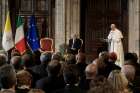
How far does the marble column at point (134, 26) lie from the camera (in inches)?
Answer: 625

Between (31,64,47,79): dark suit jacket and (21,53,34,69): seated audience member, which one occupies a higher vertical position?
(21,53,34,69): seated audience member

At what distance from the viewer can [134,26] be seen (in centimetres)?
1609

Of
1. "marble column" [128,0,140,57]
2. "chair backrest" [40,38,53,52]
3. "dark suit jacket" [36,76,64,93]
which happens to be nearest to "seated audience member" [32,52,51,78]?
"dark suit jacket" [36,76,64,93]

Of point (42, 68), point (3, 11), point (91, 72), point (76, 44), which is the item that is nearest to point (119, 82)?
point (91, 72)

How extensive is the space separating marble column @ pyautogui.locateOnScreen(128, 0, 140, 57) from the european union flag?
337cm

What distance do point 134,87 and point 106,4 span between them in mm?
11981

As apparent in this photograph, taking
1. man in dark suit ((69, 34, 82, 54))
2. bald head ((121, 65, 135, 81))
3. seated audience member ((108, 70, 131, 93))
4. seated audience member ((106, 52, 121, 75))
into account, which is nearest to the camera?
seated audience member ((108, 70, 131, 93))

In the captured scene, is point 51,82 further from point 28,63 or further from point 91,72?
point 28,63

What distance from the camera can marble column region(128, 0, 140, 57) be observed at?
1588 cm

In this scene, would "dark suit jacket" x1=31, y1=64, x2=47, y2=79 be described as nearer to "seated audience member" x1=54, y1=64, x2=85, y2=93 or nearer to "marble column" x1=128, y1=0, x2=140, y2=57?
"seated audience member" x1=54, y1=64, x2=85, y2=93

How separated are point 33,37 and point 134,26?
360 centimetres

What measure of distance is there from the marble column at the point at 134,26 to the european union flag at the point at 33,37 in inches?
133

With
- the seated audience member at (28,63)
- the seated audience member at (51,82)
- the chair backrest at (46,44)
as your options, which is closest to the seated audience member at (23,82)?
the seated audience member at (51,82)

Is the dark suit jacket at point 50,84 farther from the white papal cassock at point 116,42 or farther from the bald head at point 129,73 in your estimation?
the white papal cassock at point 116,42
